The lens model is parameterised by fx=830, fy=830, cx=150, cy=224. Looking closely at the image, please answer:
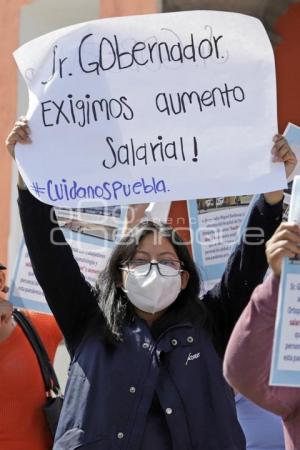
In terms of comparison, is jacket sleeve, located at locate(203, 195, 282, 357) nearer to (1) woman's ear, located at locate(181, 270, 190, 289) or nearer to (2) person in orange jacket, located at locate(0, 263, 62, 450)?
(1) woman's ear, located at locate(181, 270, 190, 289)

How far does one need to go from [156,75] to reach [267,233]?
591mm

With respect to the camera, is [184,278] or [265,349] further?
[184,278]

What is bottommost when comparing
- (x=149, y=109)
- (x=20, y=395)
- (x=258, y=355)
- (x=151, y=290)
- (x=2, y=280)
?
(x=20, y=395)

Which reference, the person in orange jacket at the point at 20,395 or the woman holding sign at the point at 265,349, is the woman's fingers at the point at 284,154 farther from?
the person in orange jacket at the point at 20,395

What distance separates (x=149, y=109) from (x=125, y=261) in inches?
18.9

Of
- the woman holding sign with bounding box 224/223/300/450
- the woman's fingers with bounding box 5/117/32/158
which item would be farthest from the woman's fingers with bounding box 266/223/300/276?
the woman's fingers with bounding box 5/117/32/158

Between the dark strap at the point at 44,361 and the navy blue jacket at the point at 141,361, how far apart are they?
1.09 feet

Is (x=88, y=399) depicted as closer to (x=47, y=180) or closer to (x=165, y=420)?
(x=165, y=420)

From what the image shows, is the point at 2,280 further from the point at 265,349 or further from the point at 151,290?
the point at 265,349

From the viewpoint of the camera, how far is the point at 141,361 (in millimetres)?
2381

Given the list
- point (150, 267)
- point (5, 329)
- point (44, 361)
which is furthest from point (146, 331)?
point (5, 329)

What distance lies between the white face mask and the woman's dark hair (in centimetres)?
4

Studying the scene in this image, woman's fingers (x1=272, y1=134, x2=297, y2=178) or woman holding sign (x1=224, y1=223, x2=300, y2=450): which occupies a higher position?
woman's fingers (x1=272, y1=134, x2=297, y2=178)

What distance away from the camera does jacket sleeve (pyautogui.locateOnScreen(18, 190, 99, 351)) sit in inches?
99.1
